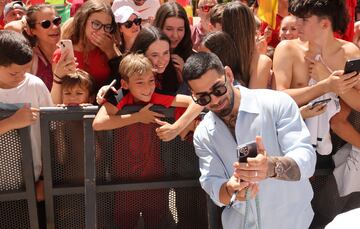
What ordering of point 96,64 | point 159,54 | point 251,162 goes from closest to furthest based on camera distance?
point 251,162, point 159,54, point 96,64

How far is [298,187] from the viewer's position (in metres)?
2.98

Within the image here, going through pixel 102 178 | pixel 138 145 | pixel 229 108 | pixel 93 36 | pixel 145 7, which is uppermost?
pixel 145 7

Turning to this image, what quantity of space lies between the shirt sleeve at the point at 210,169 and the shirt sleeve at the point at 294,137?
1.19 ft

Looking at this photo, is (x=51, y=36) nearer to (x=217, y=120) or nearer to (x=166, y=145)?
(x=166, y=145)

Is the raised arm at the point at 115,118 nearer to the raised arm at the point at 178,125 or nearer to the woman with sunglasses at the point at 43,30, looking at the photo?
the raised arm at the point at 178,125

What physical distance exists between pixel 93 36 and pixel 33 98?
90 cm

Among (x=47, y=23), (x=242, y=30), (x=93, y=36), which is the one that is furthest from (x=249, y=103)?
(x=47, y=23)

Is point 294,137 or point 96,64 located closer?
point 294,137

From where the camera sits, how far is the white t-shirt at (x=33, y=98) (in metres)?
3.40

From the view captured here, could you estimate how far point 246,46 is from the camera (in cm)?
367

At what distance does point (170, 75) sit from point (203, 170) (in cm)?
107

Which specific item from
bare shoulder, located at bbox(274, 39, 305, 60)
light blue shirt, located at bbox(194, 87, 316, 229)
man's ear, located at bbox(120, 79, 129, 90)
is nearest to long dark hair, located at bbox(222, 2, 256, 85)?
bare shoulder, located at bbox(274, 39, 305, 60)

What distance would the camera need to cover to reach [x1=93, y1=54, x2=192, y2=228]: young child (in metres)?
3.36

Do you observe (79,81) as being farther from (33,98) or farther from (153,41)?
(153,41)
